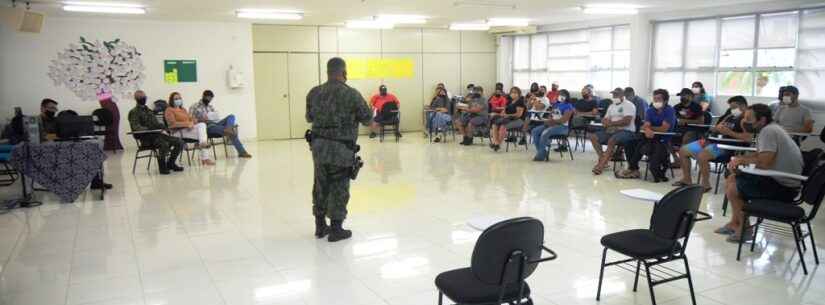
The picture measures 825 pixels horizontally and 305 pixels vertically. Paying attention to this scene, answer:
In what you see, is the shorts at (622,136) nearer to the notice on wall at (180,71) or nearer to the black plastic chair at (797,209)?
the black plastic chair at (797,209)

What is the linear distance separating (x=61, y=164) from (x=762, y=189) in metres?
6.69

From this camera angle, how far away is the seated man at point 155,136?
8.11 meters

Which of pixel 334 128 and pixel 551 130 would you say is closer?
pixel 334 128

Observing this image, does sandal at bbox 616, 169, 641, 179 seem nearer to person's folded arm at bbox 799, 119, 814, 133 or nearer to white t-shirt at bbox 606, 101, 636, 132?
white t-shirt at bbox 606, 101, 636, 132

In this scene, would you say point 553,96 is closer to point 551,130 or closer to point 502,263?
point 551,130

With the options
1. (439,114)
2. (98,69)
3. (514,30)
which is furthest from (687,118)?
(98,69)

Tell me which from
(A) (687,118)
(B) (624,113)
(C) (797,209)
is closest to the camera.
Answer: (C) (797,209)

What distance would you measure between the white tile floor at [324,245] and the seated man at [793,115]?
6.29 feet

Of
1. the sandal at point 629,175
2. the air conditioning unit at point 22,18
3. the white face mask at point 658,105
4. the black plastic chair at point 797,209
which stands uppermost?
the air conditioning unit at point 22,18

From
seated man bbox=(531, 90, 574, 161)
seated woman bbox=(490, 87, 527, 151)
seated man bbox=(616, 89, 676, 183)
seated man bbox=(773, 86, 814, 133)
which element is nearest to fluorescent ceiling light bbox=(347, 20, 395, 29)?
seated woman bbox=(490, 87, 527, 151)

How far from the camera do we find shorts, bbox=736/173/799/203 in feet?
14.3

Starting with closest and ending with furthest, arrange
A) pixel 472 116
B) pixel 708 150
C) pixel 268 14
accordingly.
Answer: pixel 708 150, pixel 268 14, pixel 472 116

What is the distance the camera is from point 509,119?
10477 millimetres

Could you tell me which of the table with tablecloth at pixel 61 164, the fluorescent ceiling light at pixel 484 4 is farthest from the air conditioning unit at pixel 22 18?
the fluorescent ceiling light at pixel 484 4
